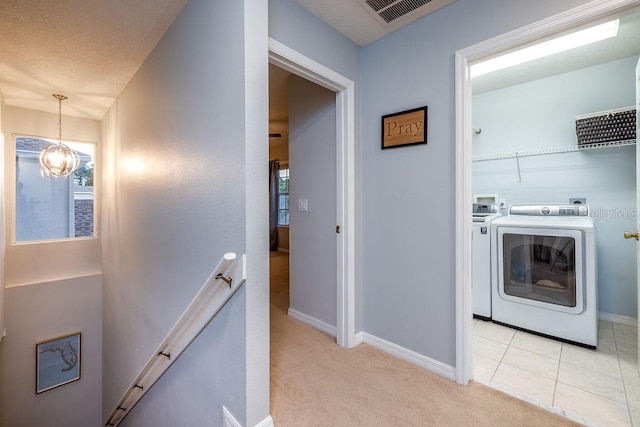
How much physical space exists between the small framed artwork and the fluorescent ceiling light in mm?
5659

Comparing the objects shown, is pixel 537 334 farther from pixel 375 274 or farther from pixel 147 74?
pixel 147 74

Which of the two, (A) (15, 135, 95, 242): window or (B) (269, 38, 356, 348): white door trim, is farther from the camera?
(A) (15, 135, 95, 242): window

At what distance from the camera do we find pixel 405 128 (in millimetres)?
1952

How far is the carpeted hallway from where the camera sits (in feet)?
4.75

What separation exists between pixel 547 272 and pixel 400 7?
2.39 metres

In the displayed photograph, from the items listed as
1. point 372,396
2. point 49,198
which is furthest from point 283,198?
point 372,396

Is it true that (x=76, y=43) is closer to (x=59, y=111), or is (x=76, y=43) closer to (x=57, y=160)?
(x=57, y=160)

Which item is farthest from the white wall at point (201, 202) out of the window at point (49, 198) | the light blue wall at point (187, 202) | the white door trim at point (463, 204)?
the window at point (49, 198)

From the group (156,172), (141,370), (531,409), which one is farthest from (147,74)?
(531,409)

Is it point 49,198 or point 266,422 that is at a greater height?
point 49,198

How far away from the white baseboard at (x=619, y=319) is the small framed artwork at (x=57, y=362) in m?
6.15

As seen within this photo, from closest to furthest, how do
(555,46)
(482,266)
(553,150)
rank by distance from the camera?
1. (555,46)
2. (482,266)
3. (553,150)

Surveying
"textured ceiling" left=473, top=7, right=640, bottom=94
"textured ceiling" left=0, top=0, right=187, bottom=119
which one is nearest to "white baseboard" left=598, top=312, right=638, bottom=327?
"textured ceiling" left=473, top=7, right=640, bottom=94

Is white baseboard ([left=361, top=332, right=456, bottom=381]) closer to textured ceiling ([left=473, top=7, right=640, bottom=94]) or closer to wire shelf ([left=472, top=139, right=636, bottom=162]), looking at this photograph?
wire shelf ([left=472, top=139, right=636, bottom=162])
